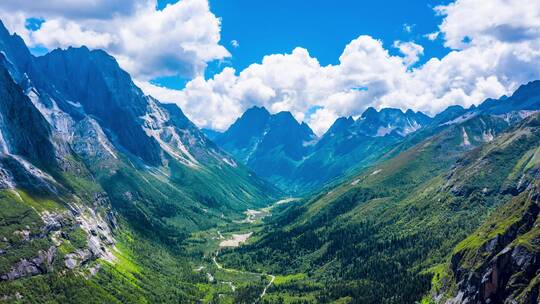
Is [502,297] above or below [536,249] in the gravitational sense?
below

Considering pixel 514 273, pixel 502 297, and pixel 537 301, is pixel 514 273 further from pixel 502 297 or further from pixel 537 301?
pixel 537 301

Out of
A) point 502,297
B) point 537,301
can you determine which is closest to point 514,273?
point 502,297

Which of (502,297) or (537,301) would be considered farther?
(502,297)

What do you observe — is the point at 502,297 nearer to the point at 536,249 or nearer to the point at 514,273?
the point at 514,273

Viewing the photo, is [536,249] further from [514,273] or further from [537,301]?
[537,301]

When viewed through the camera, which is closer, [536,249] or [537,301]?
[537,301]

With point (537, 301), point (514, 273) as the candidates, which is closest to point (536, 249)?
point (514, 273)
